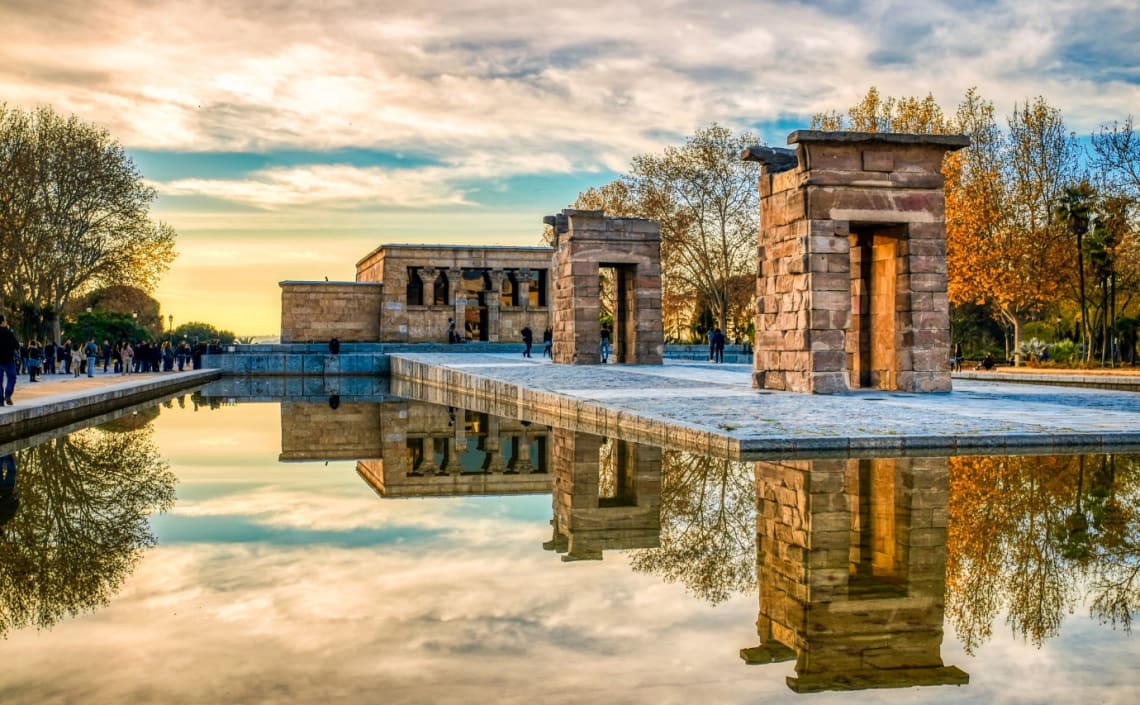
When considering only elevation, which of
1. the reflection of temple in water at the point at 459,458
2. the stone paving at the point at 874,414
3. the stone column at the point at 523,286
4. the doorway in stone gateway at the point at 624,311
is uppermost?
the stone column at the point at 523,286

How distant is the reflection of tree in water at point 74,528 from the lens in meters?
5.07

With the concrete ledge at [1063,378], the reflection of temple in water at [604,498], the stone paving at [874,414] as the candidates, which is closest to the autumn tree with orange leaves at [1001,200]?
the concrete ledge at [1063,378]

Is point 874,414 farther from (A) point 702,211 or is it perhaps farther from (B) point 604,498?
(A) point 702,211

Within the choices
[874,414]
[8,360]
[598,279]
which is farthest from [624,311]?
[874,414]

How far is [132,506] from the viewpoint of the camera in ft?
27.2

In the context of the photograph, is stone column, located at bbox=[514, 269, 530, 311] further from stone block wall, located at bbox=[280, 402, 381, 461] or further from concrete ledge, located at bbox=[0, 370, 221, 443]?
stone block wall, located at bbox=[280, 402, 381, 461]

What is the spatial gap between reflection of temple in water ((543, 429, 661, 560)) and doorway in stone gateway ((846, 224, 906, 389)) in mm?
7351

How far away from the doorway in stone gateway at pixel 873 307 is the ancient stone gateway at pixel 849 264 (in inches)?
0.8

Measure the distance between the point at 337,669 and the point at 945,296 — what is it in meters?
15.2

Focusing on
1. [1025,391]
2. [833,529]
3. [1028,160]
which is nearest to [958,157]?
[1028,160]

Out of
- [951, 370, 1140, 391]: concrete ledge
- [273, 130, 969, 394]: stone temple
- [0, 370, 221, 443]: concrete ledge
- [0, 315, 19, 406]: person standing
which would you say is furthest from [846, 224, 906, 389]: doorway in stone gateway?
[0, 315, 19, 406]: person standing

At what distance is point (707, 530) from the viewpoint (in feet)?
22.1

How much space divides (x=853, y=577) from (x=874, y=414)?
764 cm

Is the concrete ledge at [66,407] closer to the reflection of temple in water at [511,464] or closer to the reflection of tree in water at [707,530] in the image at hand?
the reflection of temple in water at [511,464]
